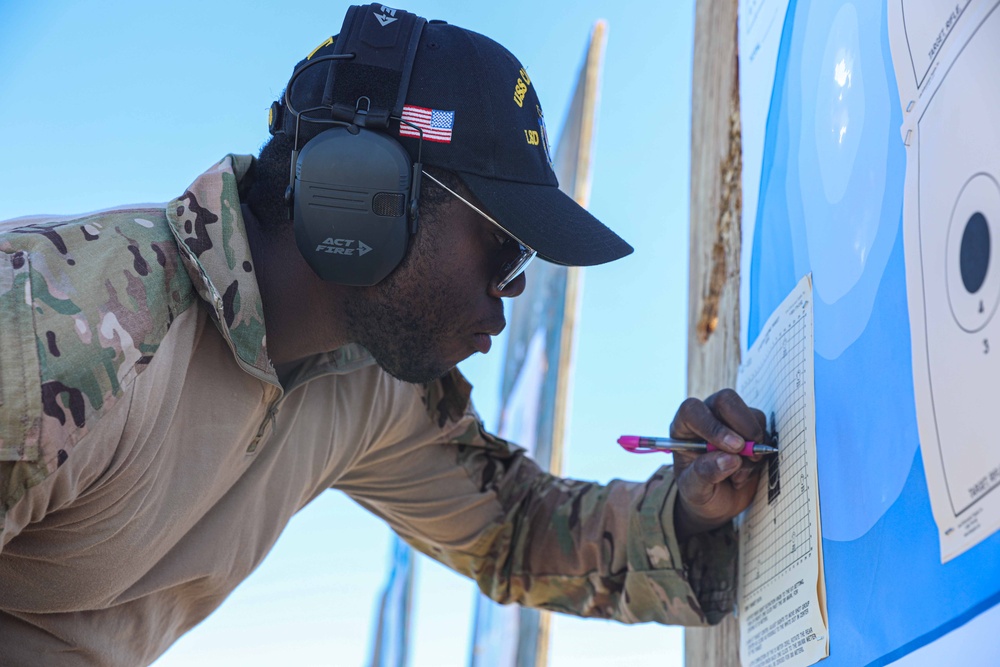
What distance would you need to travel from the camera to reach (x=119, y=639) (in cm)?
119

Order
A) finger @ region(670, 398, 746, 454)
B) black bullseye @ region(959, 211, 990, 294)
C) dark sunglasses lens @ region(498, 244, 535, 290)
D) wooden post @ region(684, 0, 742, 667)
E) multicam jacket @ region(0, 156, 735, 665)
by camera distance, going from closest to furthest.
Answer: black bullseye @ region(959, 211, 990, 294) → multicam jacket @ region(0, 156, 735, 665) → finger @ region(670, 398, 746, 454) → dark sunglasses lens @ region(498, 244, 535, 290) → wooden post @ region(684, 0, 742, 667)

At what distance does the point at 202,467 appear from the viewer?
3.59ft

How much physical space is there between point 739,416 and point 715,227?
0.57 meters

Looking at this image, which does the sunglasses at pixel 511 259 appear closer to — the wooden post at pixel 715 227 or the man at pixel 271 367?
the man at pixel 271 367

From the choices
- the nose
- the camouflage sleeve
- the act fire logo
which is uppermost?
the nose

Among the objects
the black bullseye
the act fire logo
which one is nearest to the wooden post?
the act fire logo

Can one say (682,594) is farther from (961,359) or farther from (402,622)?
(402,622)

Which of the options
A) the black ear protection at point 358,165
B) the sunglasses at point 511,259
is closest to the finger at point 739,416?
the sunglasses at point 511,259

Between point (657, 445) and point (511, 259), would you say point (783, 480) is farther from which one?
point (511, 259)

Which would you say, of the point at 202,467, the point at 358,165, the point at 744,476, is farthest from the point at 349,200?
the point at 744,476

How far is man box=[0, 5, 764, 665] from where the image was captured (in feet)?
2.94

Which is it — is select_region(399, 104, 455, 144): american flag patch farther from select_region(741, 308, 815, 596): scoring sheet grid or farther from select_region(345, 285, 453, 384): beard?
select_region(741, 308, 815, 596): scoring sheet grid

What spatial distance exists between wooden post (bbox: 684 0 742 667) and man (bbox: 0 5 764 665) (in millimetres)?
227

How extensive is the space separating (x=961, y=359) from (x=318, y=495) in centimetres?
105
